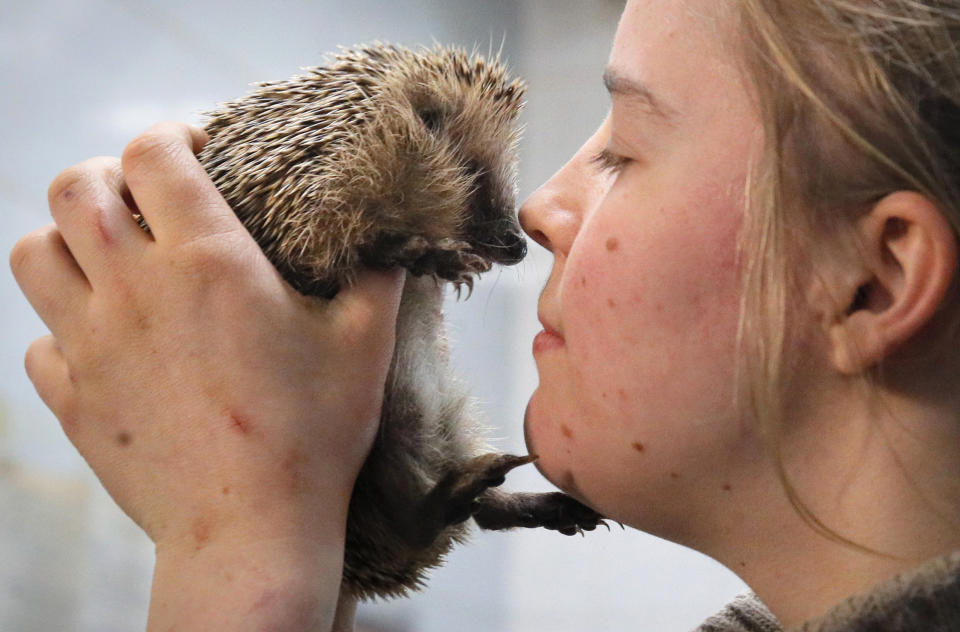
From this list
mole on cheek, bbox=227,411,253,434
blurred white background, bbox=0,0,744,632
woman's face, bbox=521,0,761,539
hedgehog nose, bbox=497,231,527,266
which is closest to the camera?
woman's face, bbox=521,0,761,539

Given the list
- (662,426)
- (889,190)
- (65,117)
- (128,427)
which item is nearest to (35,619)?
(128,427)

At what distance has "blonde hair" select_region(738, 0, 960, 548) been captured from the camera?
0.78 metres

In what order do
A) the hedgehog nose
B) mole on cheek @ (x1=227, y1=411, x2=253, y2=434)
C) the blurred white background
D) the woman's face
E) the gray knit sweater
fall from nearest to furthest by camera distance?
the gray knit sweater
the woman's face
mole on cheek @ (x1=227, y1=411, x2=253, y2=434)
the hedgehog nose
the blurred white background

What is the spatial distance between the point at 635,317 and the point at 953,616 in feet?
1.16

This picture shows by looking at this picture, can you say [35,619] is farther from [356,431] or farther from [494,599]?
[494,599]

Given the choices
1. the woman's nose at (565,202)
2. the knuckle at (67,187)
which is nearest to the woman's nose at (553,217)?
the woman's nose at (565,202)

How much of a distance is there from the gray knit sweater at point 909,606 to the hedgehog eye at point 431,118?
80 centimetres

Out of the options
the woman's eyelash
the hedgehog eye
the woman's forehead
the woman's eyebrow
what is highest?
the woman's forehead

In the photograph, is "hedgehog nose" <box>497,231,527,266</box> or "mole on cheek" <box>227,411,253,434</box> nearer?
"mole on cheek" <box>227,411,253,434</box>

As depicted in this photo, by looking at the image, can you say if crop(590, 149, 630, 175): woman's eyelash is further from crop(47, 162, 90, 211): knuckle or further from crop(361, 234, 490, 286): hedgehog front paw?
crop(47, 162, 90, 211): knuckle

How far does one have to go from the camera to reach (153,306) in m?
0.99

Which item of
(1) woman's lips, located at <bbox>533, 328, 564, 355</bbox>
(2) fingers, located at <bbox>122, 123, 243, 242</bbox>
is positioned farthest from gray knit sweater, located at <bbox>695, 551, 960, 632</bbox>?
(2) fingers, located at <bbox>122, 123, 243, 242</bbox>

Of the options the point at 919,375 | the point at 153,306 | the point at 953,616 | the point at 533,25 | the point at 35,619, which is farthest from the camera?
the point at 533,25

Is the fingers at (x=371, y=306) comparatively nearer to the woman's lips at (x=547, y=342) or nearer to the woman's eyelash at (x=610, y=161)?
the woman's lips at (x=547, y=342)
